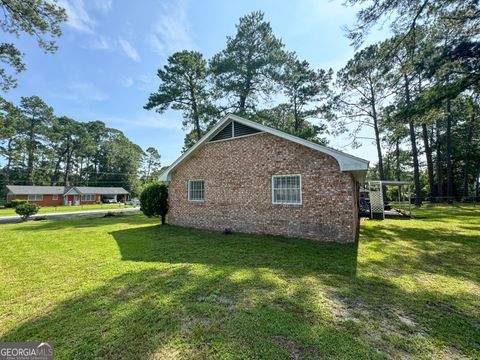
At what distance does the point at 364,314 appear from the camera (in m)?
3.29

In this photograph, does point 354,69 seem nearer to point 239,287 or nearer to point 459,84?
point 459,84

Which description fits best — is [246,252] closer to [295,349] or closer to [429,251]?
[295,349]

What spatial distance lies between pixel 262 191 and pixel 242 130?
2.98 meters

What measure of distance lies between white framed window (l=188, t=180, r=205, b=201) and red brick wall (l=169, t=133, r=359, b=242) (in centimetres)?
26

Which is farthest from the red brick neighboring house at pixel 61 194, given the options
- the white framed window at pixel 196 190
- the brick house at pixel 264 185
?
the white framed window at pixel 196 190

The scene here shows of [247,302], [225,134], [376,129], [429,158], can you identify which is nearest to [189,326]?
[247,302]

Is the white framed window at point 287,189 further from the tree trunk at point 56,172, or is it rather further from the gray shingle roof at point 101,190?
the tree trunk at point 56,172

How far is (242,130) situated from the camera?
9844 mm

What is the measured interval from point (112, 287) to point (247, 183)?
6302 millimetres

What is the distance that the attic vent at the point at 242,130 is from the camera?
956cm

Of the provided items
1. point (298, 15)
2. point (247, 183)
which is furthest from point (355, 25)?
point (247, 183)

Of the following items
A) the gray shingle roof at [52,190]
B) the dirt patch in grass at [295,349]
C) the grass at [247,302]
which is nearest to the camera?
the dirt patch in grass at [295,349]

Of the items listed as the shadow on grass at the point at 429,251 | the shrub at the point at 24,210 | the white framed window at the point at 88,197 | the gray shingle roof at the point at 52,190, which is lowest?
the shadow on grass at the point at 429,251

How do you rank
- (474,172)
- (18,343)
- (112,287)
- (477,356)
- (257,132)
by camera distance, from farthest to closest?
(474,172) → (257,132) → (112,287) → (18,343) → (477,356)
